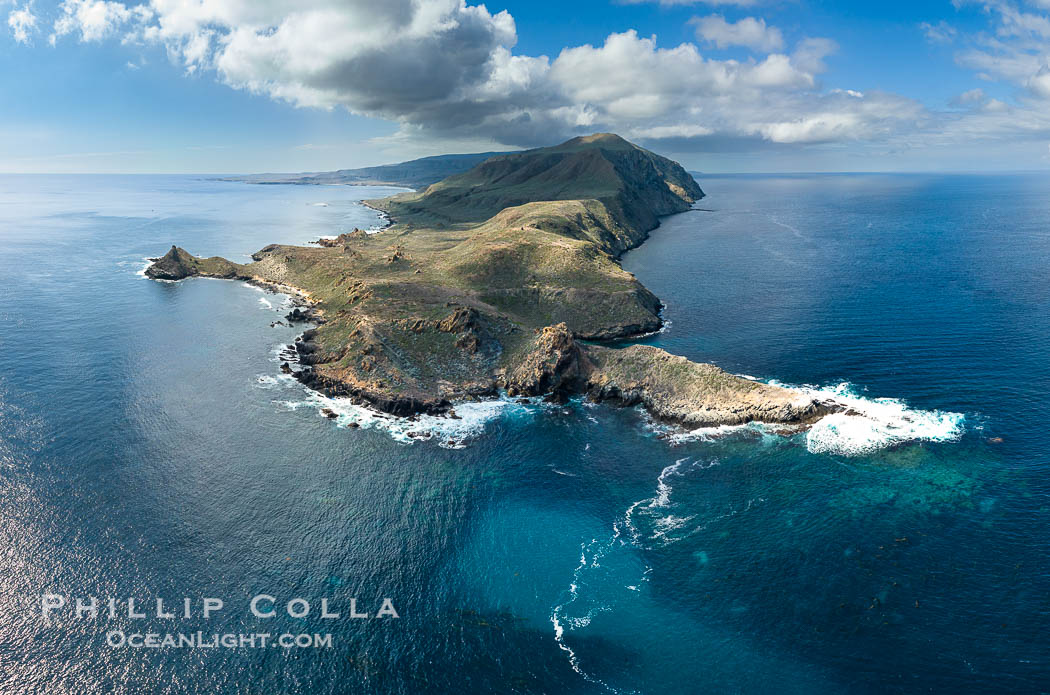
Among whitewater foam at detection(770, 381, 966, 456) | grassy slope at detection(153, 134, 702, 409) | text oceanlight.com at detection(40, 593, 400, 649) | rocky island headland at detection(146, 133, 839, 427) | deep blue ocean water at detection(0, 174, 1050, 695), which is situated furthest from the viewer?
grassy slope at detection(153, 134, 702, 409)

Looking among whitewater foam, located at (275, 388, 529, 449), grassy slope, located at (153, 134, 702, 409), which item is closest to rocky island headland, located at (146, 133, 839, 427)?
grassy slope, located at (153, 134, 702, 409)

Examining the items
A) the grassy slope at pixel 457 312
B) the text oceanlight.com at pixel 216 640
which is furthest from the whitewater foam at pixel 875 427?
the text oceanlight.com at pixel 216 640

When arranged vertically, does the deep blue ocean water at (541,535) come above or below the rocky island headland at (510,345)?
below

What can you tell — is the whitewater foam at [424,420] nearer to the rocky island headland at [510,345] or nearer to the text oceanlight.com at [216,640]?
the rocky island headland at [510,345]

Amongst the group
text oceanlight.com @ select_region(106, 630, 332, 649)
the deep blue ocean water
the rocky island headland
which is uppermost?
the rocky island headland

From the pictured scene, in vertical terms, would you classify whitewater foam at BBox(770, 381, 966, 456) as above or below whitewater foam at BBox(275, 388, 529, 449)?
above

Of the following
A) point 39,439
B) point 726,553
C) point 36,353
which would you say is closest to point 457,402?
point 726,553

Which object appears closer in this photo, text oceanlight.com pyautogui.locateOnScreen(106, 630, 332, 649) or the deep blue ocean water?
the deep blue ocean water

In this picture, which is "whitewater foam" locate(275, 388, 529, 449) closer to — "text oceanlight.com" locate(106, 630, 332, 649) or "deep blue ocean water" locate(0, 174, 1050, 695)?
"deep blue ocean water" locate(0, 174, 1050, 695)

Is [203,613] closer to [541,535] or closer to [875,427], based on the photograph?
[541,535]
